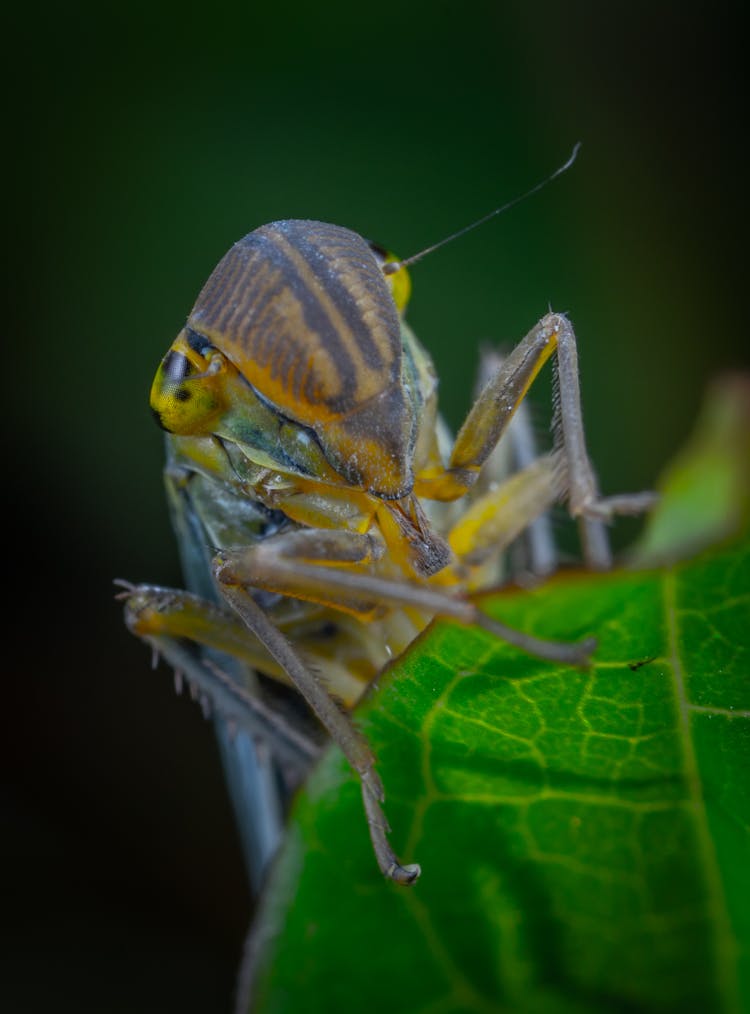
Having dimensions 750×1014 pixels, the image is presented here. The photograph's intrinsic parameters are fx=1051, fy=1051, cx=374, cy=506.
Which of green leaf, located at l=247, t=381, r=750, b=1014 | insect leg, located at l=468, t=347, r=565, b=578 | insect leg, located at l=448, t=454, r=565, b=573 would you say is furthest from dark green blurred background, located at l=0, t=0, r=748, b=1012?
green leaf, located at l=247, t=381, r=750, b=1014

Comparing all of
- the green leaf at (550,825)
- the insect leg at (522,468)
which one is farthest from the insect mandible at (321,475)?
the insect leg at (522,468)

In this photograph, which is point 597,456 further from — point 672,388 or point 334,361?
point 334,361

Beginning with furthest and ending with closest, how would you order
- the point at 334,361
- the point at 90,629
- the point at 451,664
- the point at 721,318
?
the point at 721,318 → the point at 90,629 → the point at 334,361 → the point at 451,664

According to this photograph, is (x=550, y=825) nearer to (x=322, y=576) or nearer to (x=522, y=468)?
(x=322, y=576)

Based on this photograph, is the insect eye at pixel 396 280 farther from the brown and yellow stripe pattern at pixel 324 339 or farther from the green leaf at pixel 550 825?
the green leaf at pixel 550 825

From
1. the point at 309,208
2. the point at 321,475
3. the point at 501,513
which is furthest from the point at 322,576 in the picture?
the point at 309,208

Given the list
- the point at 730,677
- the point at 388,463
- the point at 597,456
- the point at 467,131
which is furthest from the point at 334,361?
the point at 467,131

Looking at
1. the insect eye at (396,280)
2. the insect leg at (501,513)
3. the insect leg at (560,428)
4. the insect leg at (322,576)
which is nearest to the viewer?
the insect leg at (322,576)
